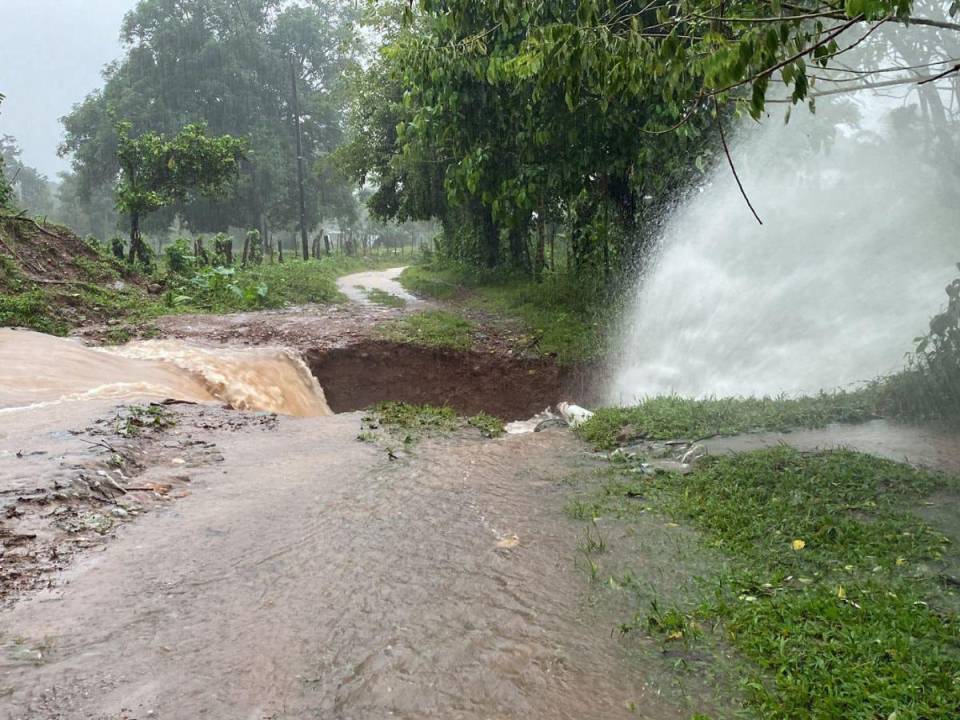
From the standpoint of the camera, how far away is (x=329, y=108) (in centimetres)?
4578

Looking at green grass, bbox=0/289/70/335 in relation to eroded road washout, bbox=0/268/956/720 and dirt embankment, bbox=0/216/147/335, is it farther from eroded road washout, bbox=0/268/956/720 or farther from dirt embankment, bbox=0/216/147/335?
eroded road washout, bbox=0/268/956/720

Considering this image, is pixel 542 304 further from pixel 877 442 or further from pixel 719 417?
pixel 877 442

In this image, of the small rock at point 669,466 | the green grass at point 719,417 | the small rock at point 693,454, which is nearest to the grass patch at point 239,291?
the green grass at point 719,417

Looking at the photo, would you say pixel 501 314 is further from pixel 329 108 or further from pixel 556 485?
pixel 329 108

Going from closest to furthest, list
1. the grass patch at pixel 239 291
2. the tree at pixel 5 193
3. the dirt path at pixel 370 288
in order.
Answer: the grass patch at pixel 239 291 < the tree at pixel 5 193 < the dirt path at pixel 370 288

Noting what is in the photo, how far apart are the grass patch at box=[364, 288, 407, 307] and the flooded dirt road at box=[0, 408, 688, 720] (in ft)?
43.2

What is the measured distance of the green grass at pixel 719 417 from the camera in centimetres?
641

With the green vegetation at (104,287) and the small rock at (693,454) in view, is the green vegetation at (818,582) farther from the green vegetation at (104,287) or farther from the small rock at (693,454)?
the green vegetation at (104,287)

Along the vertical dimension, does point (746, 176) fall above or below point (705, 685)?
above

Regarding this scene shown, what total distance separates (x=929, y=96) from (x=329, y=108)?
41.7 meters

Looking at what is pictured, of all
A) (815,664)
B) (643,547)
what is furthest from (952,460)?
(815,664)

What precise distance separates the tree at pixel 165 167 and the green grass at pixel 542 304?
717 centimetres

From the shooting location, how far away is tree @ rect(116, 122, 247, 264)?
20.5 meters

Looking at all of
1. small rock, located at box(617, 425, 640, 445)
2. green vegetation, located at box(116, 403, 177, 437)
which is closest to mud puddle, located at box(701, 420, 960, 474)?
small rock, located at box(617, 425, 640, 445)
